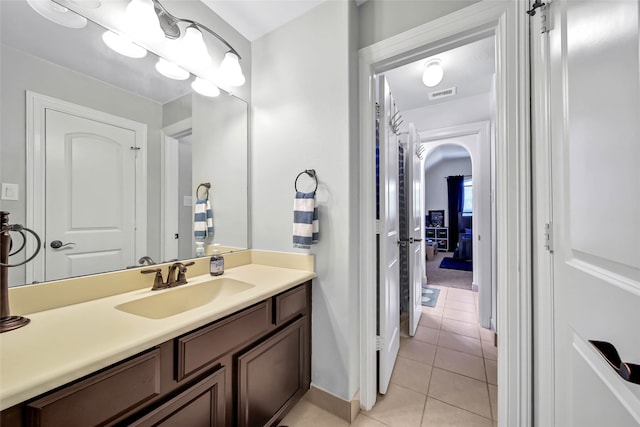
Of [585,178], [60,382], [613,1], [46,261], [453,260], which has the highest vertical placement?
[613,1]

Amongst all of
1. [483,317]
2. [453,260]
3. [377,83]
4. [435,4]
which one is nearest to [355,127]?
[377,83]

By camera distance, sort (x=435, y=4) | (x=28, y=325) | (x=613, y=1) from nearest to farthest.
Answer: (x=613, y=1), (x=28, y=325), (x=435, y=4)

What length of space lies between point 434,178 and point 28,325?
8.45m

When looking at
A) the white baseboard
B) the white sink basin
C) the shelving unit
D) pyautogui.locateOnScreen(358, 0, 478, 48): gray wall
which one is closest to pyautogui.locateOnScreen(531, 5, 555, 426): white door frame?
pyautogui.locateOnScreen(358, 0, 478, 48): gray wall

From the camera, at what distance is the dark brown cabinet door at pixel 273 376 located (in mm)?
1033

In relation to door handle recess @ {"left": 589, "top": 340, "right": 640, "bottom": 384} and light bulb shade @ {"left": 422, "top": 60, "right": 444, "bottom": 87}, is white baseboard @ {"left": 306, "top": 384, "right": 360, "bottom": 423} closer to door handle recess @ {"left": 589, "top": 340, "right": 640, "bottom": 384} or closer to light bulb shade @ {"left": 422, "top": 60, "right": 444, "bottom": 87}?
door handle recess @ {"left": 589, "top": 340, "right": 640, "bottom": 384}

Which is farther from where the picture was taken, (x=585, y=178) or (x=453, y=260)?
(x=453, y=260)

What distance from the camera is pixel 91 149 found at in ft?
3.40

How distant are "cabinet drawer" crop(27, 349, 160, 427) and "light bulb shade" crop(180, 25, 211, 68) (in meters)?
1.50

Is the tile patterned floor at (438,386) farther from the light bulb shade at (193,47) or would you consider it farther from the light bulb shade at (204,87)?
the light bulb shade at (193,47)

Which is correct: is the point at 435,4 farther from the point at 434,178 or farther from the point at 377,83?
the point at 434,178

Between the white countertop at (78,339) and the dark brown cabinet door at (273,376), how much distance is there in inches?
11.4

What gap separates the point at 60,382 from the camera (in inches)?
21.0

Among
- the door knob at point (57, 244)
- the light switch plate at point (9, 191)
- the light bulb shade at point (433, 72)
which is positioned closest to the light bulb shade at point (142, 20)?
the light switch plate at point (9, 191)
